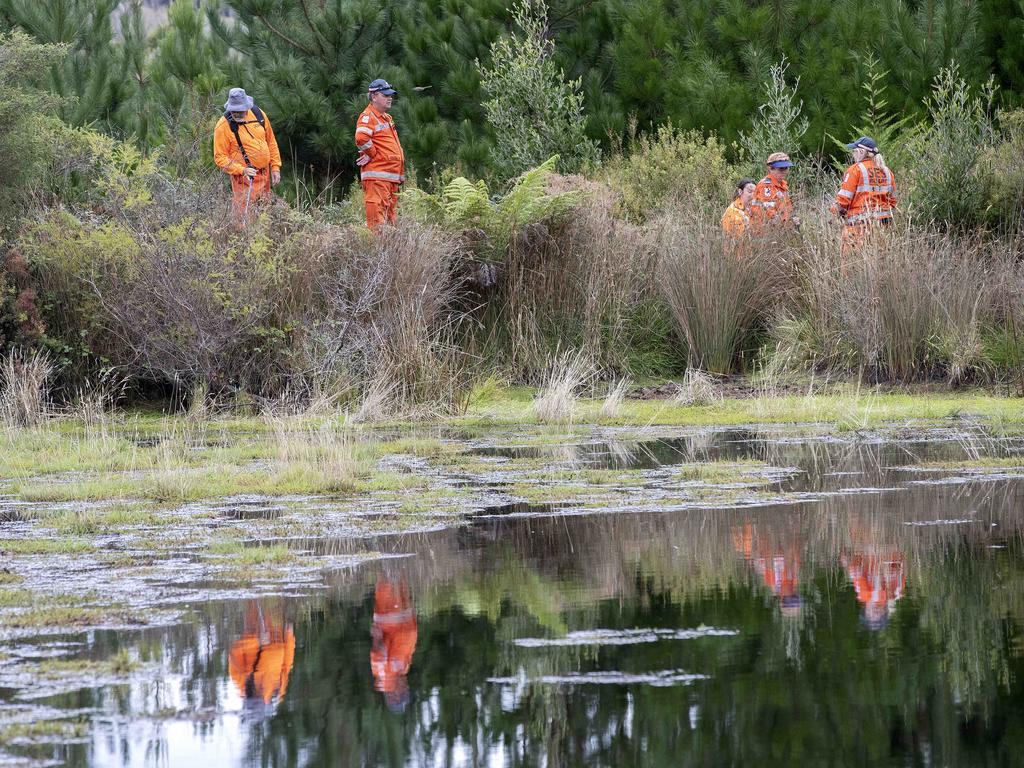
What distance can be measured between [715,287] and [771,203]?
5.42 feet

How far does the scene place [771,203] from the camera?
1834 centimetres

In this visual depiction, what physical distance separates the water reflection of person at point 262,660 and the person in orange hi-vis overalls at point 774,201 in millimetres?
12599

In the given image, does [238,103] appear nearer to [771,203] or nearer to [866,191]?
[771,203]

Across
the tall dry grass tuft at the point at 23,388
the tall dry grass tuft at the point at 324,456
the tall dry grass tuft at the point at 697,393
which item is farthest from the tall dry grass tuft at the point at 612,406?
the tall dry grass tuft at the point at 23,388

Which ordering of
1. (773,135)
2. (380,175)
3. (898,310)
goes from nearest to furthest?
(898,310) < (380,175) < (773,135)

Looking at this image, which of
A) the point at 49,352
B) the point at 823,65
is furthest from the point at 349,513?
the point at 823,65

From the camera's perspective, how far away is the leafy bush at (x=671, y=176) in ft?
69.7

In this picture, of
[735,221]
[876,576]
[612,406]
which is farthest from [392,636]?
[735,221]

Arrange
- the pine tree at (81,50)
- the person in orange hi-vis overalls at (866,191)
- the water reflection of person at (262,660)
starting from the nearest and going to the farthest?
the water reflection of person at (262,660)
the person in orange hi-vis overalls at (866,191)
the pine tree at (81,50)

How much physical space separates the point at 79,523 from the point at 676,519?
3.00 meters

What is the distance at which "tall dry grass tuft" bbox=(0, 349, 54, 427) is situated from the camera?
1344 cm

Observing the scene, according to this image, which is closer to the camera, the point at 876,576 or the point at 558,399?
the point at 876,576

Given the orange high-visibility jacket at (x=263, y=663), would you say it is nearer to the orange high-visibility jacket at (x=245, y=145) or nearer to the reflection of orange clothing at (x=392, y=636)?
the reflection of orange clothing at (x=392, y=636)

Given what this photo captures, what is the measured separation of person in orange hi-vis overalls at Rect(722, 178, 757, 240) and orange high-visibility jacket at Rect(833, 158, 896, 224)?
105 cm
